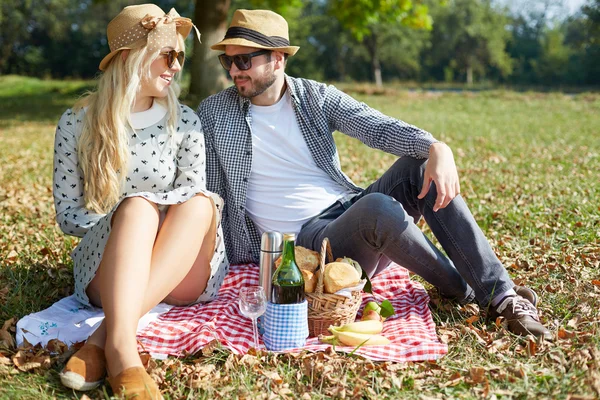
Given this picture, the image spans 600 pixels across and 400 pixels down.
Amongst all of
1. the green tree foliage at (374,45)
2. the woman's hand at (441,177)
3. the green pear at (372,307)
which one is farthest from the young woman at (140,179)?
the green tree foliage at (374,45)

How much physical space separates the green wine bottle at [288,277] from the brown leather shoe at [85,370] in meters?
0.89

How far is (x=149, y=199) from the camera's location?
9.95 ft

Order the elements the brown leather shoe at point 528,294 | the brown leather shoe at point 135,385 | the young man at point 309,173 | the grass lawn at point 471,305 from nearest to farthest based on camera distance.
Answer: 1. the brown leather shoe at point 135,385
2. the grass lawn at point 471,305
3. the young man at point 309,173
4. the brown leather shoe at point 528,294

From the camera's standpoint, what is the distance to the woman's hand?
325cm

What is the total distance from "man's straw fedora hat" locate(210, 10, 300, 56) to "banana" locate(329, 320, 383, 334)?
1746mm

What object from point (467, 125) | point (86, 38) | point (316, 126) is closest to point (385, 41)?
point (86, 38)

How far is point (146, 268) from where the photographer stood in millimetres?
2893

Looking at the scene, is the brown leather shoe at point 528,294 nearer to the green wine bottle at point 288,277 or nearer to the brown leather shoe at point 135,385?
the green wine bottle at point 288,277

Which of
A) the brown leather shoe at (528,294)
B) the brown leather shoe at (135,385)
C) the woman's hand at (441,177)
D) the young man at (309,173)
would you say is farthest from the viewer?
the brown leather shoe at (528,294)

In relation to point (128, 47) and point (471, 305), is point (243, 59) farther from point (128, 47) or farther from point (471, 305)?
point (471, 305)

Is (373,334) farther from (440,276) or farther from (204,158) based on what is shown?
(204,158)

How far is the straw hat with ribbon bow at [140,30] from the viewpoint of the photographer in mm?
3385

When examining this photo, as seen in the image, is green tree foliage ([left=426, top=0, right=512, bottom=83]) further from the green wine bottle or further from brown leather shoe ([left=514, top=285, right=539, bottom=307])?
the green wine bottle

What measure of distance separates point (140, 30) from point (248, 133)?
→ 2.96 feet
